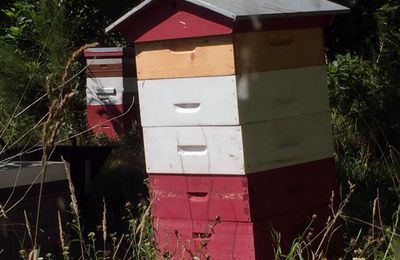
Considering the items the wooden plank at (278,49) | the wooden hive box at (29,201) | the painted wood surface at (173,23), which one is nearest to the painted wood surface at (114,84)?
the wooden hive box at (29,201)

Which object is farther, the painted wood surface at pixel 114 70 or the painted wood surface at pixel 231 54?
the painted wood surface at pixel 114 70

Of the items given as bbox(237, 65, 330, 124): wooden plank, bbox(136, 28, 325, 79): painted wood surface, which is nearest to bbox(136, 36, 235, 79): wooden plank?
bbox(136, 28, 325, 79): painted wood surface

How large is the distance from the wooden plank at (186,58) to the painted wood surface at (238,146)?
224 mm

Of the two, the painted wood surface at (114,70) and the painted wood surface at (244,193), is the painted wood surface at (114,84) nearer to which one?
the painted wood surface at (114,70)

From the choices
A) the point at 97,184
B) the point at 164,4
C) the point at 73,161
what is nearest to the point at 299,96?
the point at 164,4

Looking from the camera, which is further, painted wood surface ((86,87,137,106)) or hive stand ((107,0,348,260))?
painted wood surface ((86,87,137,106))

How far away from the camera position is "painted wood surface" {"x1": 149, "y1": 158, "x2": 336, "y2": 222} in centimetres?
329

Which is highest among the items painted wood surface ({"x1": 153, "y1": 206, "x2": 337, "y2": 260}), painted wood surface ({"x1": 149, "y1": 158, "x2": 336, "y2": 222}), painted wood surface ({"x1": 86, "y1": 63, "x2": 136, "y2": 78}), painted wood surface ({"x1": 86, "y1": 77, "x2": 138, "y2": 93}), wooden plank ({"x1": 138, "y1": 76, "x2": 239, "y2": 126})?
painted wood surface ({"x1": 86, "y1": 63, "x2": 136, "y2": 78})

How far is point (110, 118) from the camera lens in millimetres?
7371

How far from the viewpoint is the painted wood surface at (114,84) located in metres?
7.20

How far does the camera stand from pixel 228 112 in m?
3.25

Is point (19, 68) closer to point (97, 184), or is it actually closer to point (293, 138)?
point (97, 184)

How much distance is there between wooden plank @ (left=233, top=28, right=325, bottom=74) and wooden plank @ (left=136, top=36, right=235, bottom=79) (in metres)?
0.06

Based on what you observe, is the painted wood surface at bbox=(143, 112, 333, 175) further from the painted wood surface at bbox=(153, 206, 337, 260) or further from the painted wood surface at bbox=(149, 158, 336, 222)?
the painted wood surface at bbox=(153, 206, 337, 260)
